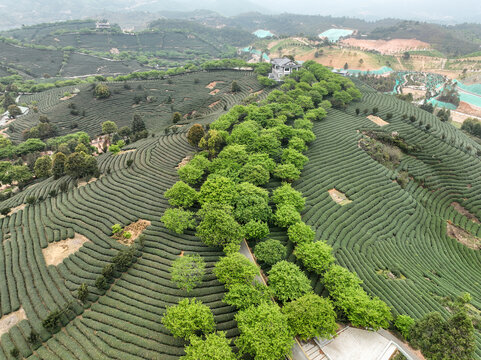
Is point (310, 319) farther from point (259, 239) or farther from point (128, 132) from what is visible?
point (128, 132)

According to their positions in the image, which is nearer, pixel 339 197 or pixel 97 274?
pixel 97 274

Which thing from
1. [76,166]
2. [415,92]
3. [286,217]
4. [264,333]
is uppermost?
[76,166]

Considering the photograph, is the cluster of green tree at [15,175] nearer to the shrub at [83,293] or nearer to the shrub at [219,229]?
the shrub at [83,293]

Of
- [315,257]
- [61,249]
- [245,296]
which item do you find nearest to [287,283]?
[245,296]

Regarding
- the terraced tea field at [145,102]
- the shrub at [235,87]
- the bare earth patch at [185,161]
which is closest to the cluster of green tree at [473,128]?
the terraced tea field at [145,102]

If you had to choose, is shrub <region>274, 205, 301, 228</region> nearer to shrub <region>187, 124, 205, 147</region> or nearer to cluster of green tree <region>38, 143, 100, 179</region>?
shrub <region>187, 124, 205, 147</region>

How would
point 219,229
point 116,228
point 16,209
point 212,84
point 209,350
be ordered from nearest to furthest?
point 209,350 → point 219,229 → point 116,228 → point 16,209 → point 212,84

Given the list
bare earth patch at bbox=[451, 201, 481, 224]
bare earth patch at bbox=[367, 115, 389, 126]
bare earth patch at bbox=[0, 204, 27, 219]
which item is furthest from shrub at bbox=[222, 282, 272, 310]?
bare earth patch at bbox=[367, 115, 389, 126]
